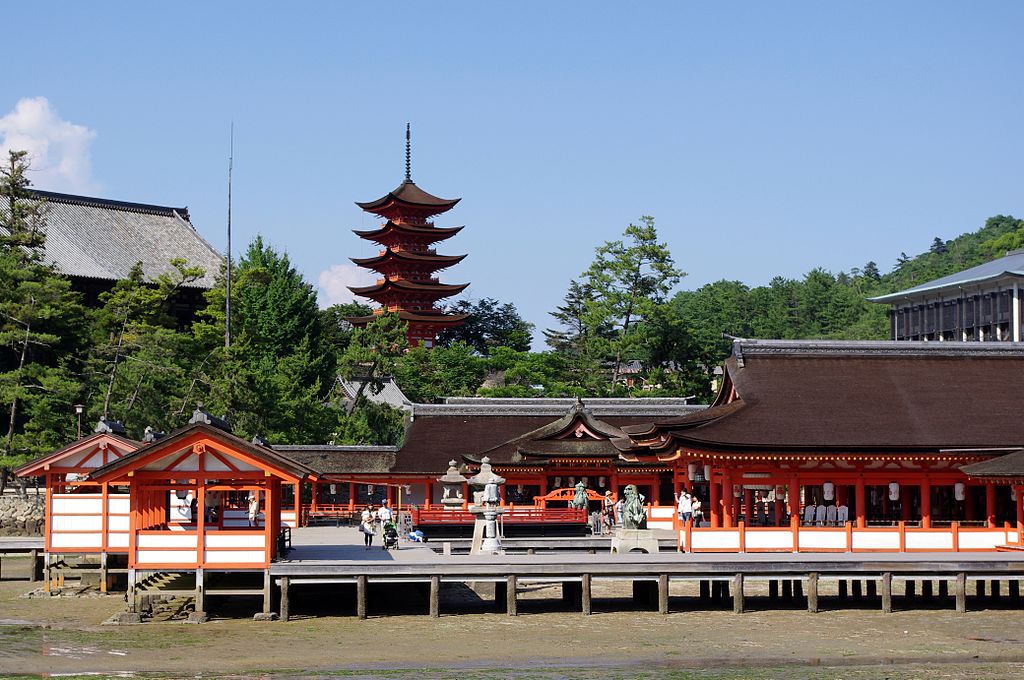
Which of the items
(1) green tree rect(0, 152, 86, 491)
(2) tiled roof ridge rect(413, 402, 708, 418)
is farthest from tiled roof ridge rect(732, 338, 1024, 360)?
(1) green tree rect(0, 152, 86, 491)

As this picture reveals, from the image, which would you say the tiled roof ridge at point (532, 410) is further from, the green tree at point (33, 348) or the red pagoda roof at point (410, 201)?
the red pagoda roof at point (410, 201)

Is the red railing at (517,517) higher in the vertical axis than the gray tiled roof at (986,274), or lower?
lower

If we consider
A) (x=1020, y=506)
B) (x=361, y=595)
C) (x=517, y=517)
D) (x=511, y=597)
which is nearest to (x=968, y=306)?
(x=517, y=517)

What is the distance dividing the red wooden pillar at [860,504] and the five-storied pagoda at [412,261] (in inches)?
2625

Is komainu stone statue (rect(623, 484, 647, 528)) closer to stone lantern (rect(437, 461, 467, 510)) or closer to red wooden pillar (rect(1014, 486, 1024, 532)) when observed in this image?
red wooden pillar (rect(1014, 486, 1024, 532))

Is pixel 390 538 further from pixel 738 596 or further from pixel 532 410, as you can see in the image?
pixel 532 410

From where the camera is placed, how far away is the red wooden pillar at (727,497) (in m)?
36.8

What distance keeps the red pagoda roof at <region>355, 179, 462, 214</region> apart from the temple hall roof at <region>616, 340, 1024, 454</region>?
64.9 metres

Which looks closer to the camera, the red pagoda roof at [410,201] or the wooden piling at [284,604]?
the wooden piling at [284,604]

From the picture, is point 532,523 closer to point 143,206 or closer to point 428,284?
point 143,206

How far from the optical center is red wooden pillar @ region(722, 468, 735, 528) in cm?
3675

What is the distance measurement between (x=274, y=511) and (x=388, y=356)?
5122cm

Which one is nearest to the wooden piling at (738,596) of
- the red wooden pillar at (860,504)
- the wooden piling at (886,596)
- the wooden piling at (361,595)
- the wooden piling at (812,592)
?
the wooden piling at (812,592)

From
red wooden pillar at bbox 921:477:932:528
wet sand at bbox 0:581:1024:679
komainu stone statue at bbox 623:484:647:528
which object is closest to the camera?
wet sand at bbox 0:581:1024:679
